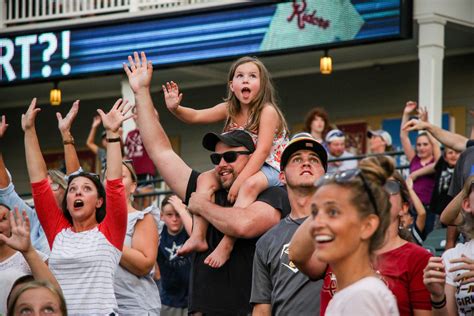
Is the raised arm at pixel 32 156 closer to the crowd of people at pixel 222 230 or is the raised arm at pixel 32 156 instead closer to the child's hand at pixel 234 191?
the crowd of people at pixel 222 230

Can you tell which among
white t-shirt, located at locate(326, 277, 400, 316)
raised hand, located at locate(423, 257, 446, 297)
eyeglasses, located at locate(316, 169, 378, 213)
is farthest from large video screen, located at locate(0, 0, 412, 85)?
white t-shirt, located at locate(326, 277, 400, 316)

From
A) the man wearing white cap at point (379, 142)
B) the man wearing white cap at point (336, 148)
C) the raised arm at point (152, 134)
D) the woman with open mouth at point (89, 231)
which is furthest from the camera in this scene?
the man wearing white cap at point (379, 142)

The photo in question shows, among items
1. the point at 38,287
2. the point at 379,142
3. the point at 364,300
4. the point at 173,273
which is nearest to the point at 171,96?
the point at 38,287

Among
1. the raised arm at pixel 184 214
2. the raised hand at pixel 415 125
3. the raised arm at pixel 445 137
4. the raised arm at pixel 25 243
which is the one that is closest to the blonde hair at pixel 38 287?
the raised arm at pixel 25 243

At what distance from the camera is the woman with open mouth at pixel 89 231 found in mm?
7926

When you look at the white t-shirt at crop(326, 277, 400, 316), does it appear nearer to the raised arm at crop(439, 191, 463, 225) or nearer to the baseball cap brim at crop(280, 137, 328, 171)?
the baseball cap brim at crop(280, 137, 328, 171)

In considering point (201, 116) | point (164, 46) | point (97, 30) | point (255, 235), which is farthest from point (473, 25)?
point (255, 235)

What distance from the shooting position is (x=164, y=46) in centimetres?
1858

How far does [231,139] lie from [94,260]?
122cm

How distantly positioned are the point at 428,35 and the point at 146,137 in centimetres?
923

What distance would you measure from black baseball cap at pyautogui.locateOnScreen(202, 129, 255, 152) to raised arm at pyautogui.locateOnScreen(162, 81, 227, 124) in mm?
563

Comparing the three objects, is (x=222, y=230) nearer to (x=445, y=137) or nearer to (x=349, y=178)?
(x=349, y=178)

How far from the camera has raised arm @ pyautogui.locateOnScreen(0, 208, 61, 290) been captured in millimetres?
7379

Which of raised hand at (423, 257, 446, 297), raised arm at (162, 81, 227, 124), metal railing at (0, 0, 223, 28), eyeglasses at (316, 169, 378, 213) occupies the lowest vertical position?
raised hand at (423, 257, 446, 297)
